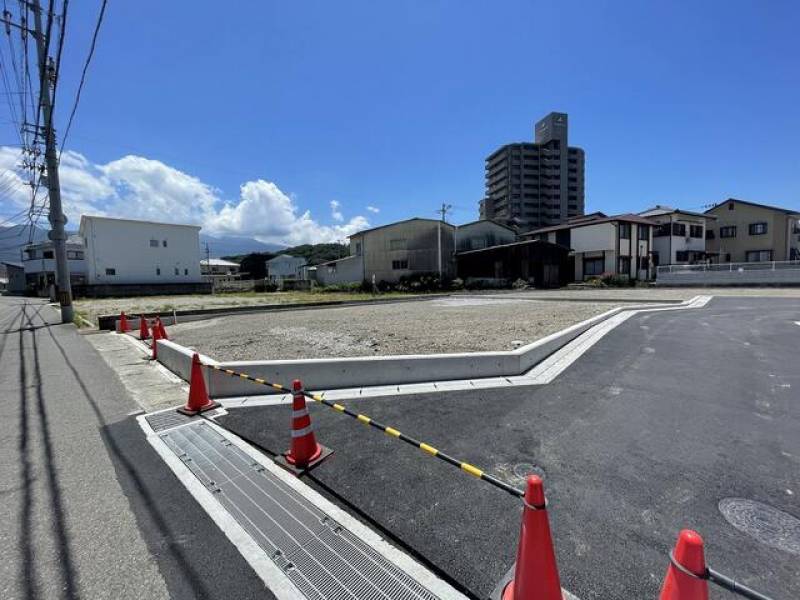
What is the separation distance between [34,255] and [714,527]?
64387mm

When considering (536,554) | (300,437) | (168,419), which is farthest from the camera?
(168,419)

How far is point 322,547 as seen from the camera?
2385 millimetres

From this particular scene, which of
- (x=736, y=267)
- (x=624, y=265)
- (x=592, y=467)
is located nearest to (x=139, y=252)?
(x=592, y=467)

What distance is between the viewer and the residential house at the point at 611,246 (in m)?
32.0

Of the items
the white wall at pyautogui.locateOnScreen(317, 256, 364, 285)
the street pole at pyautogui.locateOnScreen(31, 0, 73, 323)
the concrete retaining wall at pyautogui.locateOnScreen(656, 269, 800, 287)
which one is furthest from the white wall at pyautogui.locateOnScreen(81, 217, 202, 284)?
the concrete retaining wall at pyautogui.locateOnScreen(656, 269, 800, 287)

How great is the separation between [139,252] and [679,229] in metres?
55.5

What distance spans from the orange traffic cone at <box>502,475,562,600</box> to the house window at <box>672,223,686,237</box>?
43.9 m

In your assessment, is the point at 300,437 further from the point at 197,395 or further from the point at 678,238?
the point at 678,238

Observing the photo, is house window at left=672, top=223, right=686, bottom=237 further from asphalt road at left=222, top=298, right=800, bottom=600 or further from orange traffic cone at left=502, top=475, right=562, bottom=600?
orange traffic cone at left=502, top=475, right=562, bottom=600

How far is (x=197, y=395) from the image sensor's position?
479 cm

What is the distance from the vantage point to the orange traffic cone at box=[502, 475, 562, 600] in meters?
1.75

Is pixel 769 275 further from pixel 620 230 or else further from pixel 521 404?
pixel 521 404

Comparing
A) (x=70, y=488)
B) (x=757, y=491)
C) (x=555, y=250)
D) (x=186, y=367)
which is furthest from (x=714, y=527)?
(x=555, y=250)

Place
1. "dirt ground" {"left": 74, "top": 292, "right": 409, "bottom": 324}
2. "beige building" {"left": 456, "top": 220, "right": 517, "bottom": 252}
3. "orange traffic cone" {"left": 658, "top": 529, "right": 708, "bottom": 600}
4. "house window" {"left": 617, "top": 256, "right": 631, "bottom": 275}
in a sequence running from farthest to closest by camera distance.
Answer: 1. "beige building" {"left": 456, "top": 220, "right": 517, "bottom": 252}
2. "house window" {"left": 617, "top": 256, "right": 631, "bottom": 275}
3. "dirt ground" {"left": 74, "top": 292, "right": 409, "bottom": 324}
4. "orange traffic cone" {"left": 658, "top": 529, "right": 708, "bottom": 600}
